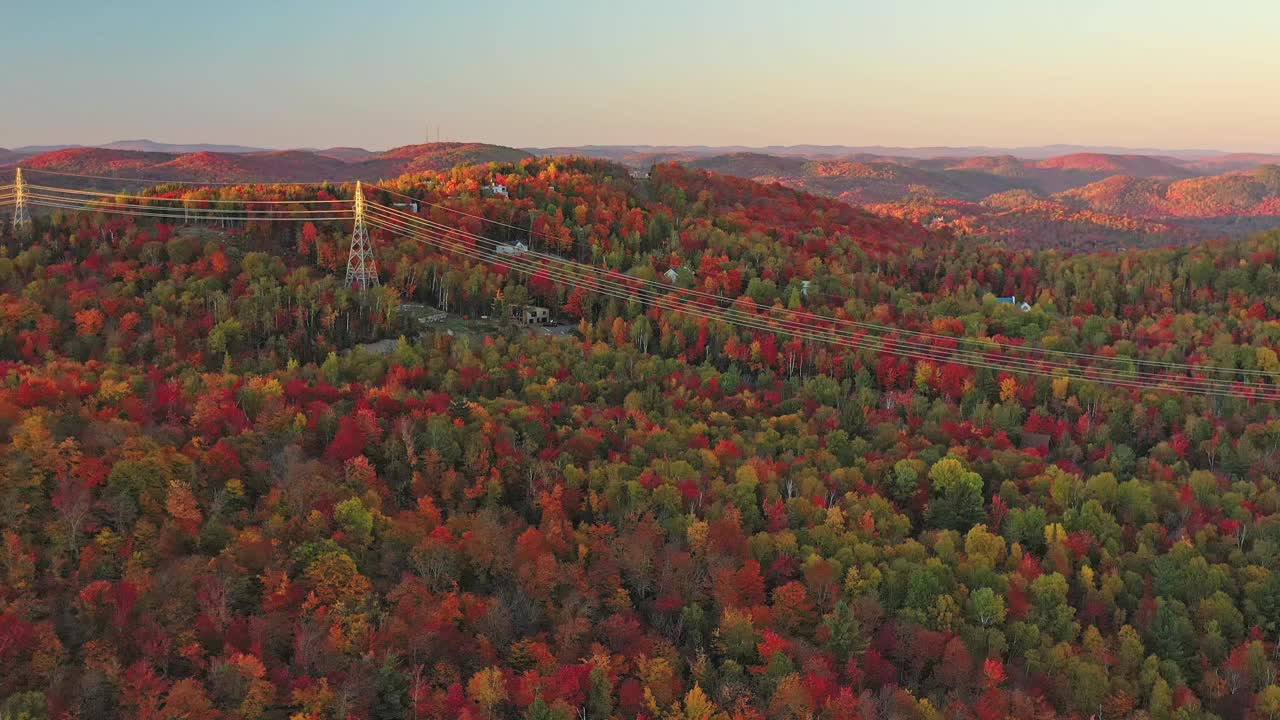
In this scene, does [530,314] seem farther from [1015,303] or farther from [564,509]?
[1015,303]

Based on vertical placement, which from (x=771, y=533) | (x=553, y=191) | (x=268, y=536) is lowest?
(x=771, y=533)

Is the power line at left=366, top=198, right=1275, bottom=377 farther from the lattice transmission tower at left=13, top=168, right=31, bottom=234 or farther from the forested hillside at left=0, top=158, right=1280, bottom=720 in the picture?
the lattice transmission tower at left=13, top=168, right=31, bottom=234

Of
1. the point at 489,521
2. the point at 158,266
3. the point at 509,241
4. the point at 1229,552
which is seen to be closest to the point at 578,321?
the point at 509,241

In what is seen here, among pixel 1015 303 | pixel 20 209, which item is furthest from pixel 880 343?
pixel 20 209

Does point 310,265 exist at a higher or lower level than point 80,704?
higher

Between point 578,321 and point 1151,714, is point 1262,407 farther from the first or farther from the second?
point 578,321

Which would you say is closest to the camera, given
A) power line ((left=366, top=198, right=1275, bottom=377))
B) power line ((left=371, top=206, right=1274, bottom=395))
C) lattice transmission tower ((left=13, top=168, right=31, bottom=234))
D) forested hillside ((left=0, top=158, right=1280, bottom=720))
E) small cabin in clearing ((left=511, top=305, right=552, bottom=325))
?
forested hillside ((left=0, top=158, right=1280, bottom=720))

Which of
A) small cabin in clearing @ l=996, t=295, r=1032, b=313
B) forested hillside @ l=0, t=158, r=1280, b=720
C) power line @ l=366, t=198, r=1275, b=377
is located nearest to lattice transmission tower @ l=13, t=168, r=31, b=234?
forested hillside @ l=0, t=158, r=1280, b=720

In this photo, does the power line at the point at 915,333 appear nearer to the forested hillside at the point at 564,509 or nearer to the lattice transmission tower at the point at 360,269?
the forested hillside at the point at 564,509
